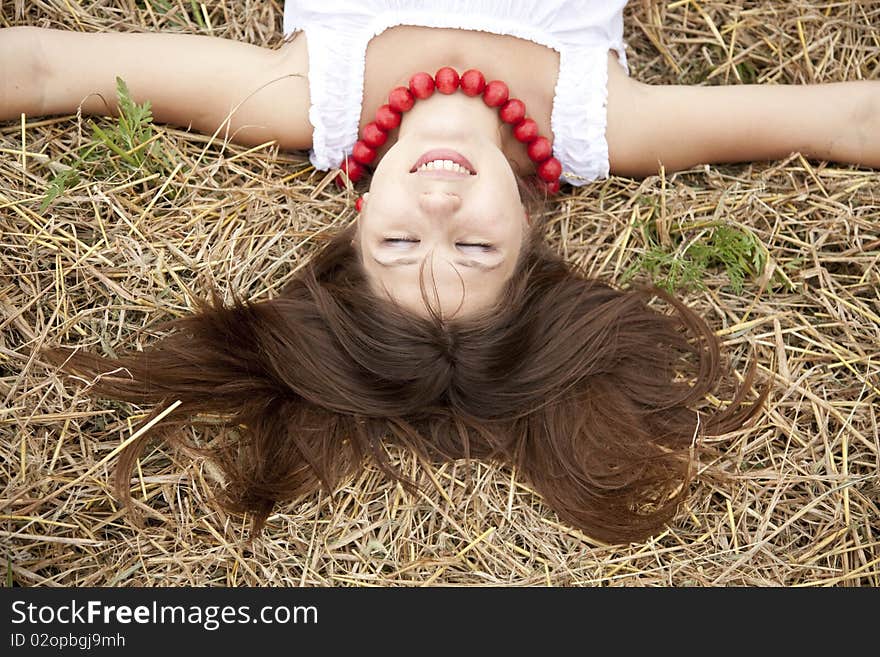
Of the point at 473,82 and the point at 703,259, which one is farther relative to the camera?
the point at 703,259

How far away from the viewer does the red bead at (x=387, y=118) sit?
332 cm

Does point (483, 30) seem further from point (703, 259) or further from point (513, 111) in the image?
point (703, 259)

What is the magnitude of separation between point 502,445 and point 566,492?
27cm

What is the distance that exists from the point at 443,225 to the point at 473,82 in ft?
2.38

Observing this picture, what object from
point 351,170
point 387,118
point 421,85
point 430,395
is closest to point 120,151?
point 351,170

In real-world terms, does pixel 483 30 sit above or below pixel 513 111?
above

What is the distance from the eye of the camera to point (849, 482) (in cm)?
319

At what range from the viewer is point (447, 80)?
3260 mm

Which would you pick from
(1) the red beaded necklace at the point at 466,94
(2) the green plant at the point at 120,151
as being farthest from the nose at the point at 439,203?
(2) the green plant at the point at 120,151

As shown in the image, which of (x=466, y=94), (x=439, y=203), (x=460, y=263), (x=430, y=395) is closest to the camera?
(x=439, y=203)

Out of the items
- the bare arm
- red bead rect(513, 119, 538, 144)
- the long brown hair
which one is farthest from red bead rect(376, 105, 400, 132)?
the bare arm

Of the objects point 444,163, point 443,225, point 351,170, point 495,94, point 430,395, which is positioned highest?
point 495,94

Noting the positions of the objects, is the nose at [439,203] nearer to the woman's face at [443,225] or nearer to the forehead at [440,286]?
the woman's face at [443,225]

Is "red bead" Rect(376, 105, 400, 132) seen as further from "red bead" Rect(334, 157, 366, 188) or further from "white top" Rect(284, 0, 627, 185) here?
"red bead" Rect(334, 157, 366, 188)
